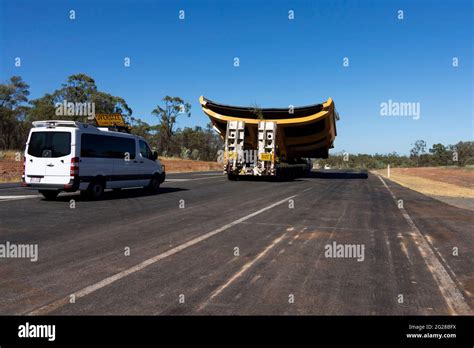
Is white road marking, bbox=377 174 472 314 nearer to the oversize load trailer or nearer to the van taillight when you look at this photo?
the van taillight

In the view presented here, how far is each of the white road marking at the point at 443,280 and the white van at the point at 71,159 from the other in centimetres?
947

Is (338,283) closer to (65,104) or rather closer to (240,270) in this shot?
(240,270)

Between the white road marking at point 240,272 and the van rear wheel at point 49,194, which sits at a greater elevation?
the van rear wheel at point 49,194

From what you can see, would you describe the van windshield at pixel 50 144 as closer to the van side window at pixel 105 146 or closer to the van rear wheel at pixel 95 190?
the van side window at pixel 105 146

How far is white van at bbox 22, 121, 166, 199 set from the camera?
40.1ft

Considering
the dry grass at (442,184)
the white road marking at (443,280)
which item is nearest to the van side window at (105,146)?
the white road marking at (443,280)

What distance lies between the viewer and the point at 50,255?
19.9 feet

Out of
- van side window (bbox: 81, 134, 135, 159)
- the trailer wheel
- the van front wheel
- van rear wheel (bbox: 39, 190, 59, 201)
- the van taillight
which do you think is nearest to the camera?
the van taillight

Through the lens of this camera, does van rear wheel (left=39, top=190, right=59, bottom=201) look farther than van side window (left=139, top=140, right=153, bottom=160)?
No

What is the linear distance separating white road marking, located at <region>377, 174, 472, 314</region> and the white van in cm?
947

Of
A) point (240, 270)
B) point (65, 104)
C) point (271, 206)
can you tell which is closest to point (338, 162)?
point (65, 104)

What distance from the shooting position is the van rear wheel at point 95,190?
13.0 metres

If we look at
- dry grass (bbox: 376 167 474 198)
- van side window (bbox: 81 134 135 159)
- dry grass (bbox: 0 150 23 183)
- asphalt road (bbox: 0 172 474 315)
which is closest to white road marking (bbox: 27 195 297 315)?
asphalt road (bbox: 0 172 474 315)

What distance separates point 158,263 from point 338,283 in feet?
8.02
